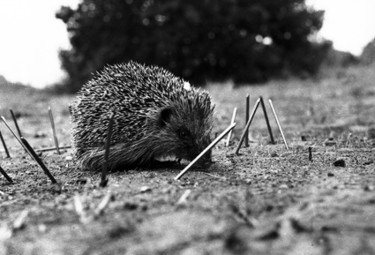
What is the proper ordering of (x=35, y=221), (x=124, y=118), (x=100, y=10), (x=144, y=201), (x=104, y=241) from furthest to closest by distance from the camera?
(x=100, y=10)
(x=124, y=118)
(x=144, y=201)
(x=35, y=221)
(x=104, y=241)

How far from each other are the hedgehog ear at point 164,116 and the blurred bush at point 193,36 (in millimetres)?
18068

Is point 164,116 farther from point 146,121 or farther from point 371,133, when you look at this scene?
point 371,133

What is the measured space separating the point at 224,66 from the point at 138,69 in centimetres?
1997

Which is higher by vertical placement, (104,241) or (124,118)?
(124,118)

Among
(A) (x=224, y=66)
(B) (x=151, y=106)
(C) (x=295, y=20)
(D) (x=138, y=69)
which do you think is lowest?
(B) (x=151, y=106)

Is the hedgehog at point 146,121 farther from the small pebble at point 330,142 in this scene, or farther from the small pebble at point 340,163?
the small pebble at point 330,142

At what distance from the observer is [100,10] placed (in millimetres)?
24859

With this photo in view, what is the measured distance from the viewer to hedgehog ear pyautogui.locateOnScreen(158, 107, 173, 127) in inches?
202

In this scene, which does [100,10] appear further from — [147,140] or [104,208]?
[104,208]

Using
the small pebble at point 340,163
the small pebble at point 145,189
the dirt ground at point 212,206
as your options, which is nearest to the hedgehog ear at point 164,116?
the dirt ground at point 212,206

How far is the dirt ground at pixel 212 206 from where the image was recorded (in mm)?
2281

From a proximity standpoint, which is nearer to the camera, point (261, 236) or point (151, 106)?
point (261, 236)

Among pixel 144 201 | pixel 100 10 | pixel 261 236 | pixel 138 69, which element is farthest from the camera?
pixel 100 10

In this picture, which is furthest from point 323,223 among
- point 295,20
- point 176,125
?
point 295,20
